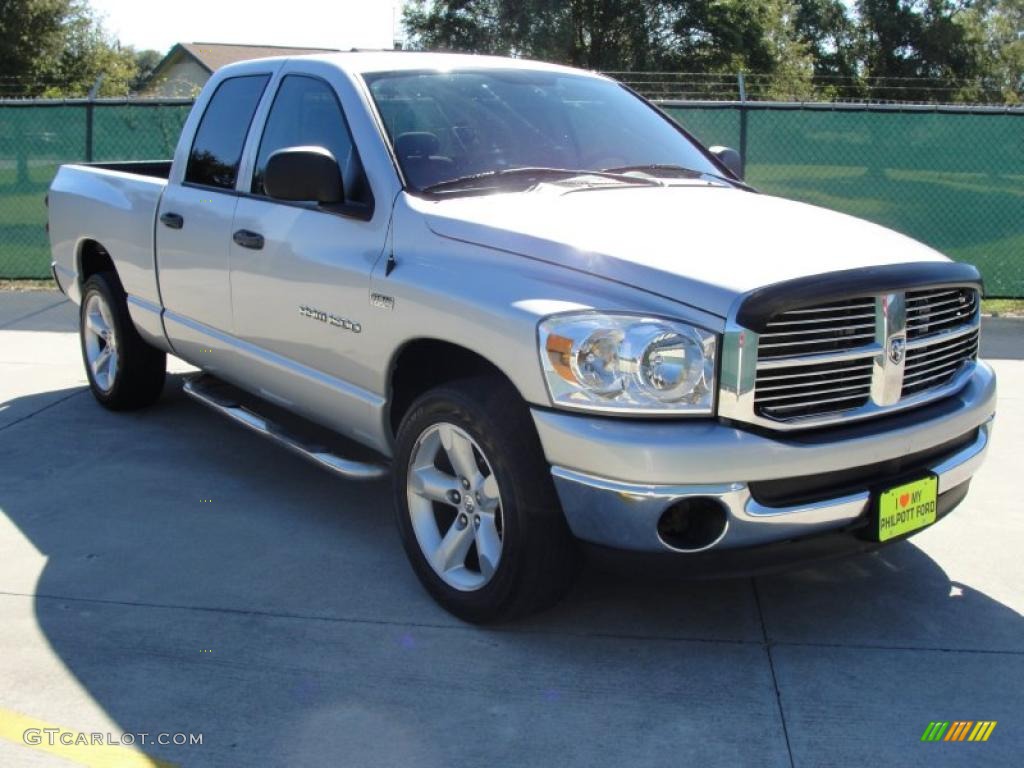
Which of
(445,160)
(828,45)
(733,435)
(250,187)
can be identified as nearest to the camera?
(733,435)

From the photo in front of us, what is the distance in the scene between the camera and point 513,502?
3736 millimetres

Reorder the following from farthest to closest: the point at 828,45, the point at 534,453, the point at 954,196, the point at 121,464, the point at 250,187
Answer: the point at 828,45 < the point at 954,196 < the point at 121,464 < the point at 250,187 < the point at 534,453

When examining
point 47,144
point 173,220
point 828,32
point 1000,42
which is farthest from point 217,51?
point 173,220

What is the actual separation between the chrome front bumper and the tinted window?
158cm

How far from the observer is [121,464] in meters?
6.02

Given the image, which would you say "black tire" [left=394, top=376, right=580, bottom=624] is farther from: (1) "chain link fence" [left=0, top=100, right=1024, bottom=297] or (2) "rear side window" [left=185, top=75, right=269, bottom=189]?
(1) "chain link fence" [left=0, top=100, right=1024, bottom=297]

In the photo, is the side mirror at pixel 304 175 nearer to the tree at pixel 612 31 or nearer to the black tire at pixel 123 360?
the black tire at pixel 123 360

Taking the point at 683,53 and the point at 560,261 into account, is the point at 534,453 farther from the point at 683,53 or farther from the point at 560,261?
the point at 683,53

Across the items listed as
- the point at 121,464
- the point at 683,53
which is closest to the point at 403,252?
the point at 121,464

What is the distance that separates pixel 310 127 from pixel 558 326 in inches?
77.6

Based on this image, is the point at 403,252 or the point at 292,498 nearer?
the point at 403,252

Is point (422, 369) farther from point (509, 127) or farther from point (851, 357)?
point (851, 357)

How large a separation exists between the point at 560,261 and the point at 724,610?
1.44 meters

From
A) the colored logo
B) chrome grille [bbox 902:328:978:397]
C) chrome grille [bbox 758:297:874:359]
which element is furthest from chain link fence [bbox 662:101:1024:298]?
the colored logo
